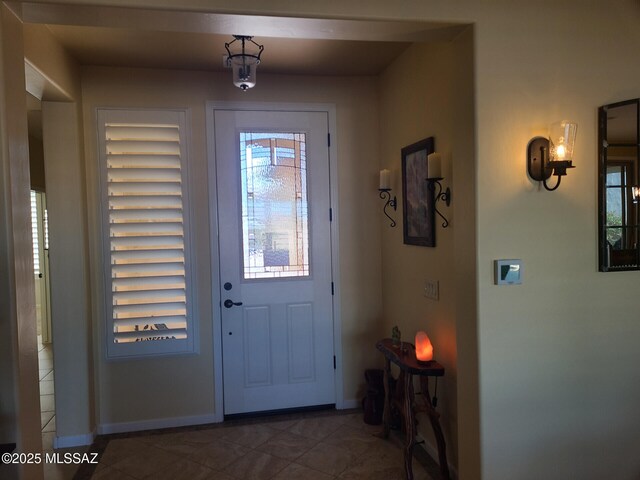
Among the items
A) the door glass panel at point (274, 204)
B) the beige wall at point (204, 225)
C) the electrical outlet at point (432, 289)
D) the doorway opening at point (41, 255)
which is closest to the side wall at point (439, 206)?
the electrical outlet at point (432, 289)

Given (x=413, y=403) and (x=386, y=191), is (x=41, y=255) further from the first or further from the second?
(x=413, y=403)

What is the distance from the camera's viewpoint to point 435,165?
2352 mm

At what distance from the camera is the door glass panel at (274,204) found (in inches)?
128

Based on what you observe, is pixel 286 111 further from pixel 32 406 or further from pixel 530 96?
pixel 32 406

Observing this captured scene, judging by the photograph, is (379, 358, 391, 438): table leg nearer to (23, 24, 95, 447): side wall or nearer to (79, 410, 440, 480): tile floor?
(79, 410, 440, 480): tile floor

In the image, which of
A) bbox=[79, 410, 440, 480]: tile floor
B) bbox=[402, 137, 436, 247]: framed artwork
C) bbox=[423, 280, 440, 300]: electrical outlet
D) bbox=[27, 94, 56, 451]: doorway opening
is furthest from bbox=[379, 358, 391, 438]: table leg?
bbox=[27, 94, 56, 451]: doorway opening

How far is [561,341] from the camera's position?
1.90 m

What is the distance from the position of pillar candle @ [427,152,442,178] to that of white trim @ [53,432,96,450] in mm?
2821

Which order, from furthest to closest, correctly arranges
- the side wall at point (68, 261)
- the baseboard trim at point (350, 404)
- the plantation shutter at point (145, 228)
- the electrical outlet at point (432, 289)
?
the baseboard trim at point (350, 404), the plantation shutter at point (145, 228), the side wall at point (68, 261), the electrical outlet at point (432, 289)

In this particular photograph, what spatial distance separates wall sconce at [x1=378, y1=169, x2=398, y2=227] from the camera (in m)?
3.11

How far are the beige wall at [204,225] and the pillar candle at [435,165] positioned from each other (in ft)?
3.47

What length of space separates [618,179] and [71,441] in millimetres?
3525

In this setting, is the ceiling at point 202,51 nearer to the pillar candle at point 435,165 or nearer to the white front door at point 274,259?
the white front door at point 274,259

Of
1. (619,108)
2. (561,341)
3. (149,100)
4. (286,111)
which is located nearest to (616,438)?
(561,341)
